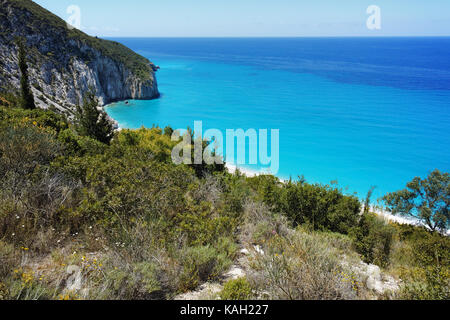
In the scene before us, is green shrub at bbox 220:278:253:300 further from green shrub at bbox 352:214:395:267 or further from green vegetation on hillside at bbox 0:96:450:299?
green shrub at bbox 352:214:395:267

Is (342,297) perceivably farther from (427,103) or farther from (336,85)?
(336,85)

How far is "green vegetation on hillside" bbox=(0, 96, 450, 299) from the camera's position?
3.71 metres

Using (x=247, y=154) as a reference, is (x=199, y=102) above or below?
above

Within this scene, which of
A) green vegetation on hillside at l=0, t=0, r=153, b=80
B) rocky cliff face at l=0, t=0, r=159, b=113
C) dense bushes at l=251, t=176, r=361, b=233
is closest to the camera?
dense bushes at l=251, t=176, r=361, b=233

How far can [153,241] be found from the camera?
453 centimetres

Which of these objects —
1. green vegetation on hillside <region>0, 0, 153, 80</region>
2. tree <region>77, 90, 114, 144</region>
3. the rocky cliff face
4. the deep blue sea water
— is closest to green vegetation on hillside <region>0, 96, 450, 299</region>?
tree <region>77, 90, 114, 144</region>

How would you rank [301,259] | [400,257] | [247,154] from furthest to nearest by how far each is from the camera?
[247,154], [400,257], [301,259]

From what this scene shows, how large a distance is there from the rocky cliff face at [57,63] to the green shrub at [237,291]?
40236 mm

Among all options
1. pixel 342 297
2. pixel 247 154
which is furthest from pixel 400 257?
pixel 247 154

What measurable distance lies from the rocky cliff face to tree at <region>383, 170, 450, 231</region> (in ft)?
131

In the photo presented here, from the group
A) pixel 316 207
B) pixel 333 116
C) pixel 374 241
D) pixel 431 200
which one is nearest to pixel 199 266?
pixel 374 241

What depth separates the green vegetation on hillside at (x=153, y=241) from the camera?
3707mm
